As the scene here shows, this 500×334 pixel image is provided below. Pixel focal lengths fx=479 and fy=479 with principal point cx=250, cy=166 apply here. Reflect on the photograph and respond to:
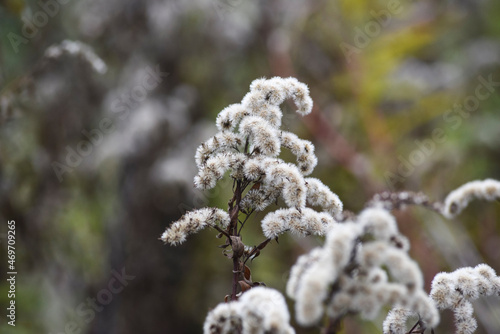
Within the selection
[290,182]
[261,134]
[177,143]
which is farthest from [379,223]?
[177,143]

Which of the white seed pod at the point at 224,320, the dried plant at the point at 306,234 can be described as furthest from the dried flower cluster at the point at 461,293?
the white seed pod at the point at 224,320

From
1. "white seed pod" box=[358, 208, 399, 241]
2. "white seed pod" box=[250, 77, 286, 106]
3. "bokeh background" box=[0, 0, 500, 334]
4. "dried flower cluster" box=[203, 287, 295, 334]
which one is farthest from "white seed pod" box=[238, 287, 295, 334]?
"bokeh background" box=[0, 0, 500, 334]

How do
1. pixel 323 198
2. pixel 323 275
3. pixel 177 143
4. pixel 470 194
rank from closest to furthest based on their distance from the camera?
1. pixel 323 275
2. pixel 323 198
3. pixel 470 194
4. pixel 177 143

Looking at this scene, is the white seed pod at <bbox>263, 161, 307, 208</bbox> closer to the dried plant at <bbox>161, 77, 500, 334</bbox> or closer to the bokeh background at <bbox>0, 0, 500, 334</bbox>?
the dried plant at <bbox>161, 77, 500, 334</bbox>

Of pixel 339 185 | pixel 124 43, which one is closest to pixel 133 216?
pixel 124 43

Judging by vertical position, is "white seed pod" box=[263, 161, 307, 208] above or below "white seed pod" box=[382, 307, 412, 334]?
above

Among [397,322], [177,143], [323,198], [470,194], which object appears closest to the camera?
[397,322]

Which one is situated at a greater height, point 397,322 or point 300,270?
point 300,270

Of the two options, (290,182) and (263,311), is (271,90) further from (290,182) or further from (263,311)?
(263,311)

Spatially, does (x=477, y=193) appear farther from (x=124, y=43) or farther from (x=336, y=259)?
(x=124, y=43)
